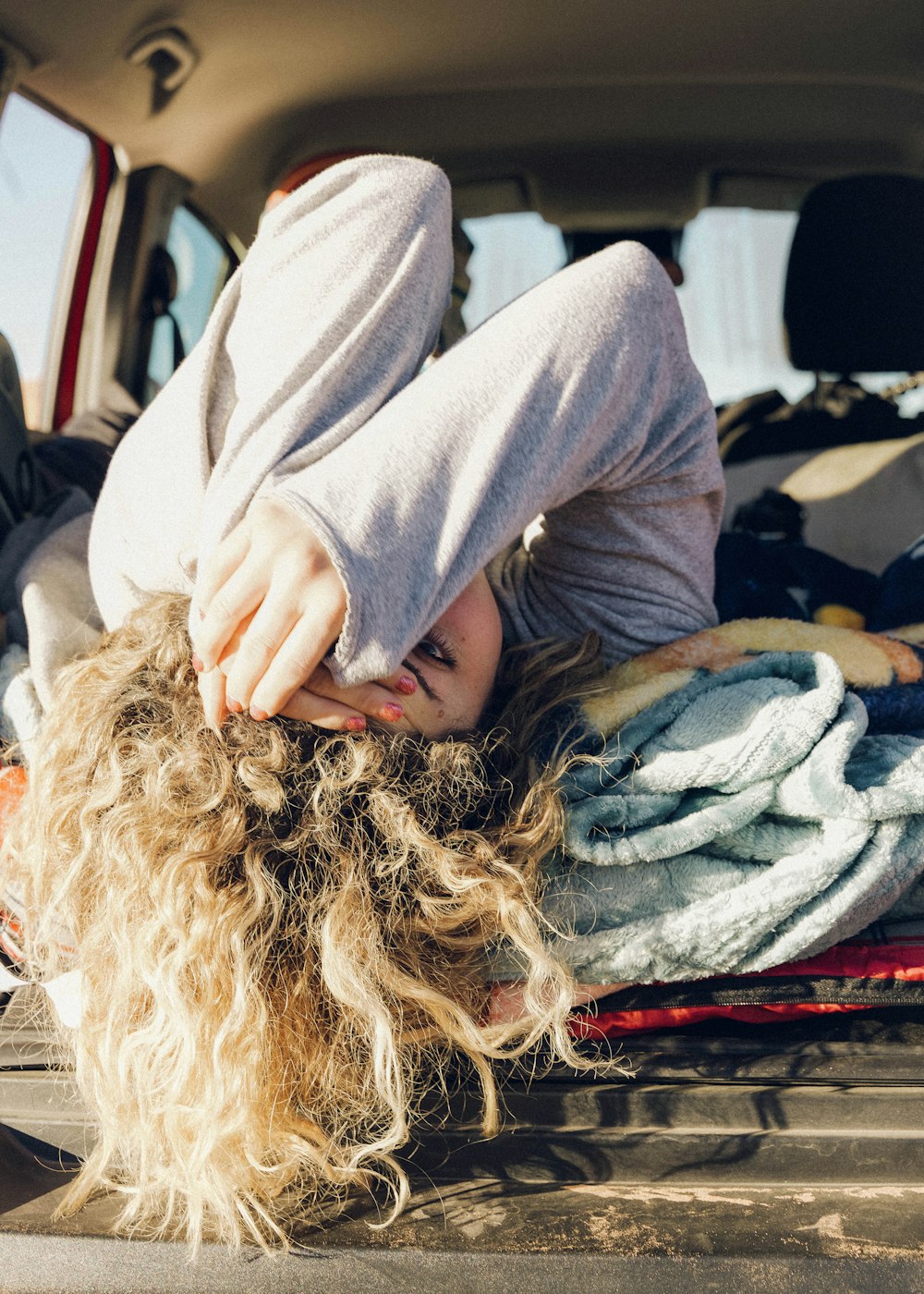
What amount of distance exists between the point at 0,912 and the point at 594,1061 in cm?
59

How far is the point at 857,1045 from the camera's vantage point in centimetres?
83

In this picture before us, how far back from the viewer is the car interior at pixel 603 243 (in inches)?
31.6

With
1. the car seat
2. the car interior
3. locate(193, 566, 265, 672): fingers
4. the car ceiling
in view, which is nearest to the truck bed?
the car interior

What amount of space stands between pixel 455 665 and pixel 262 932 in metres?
0.28

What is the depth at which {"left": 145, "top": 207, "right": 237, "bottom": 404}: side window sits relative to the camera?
1868 millimetres

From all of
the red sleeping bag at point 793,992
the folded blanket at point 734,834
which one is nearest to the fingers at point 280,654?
the folded blanket at point 734,834

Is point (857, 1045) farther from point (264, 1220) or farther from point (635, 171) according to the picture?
point (635, 171)

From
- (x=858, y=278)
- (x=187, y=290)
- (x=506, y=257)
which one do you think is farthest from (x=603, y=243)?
(x=187, y=290)

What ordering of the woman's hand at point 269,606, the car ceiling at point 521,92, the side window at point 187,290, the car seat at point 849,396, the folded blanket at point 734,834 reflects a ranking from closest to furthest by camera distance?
1. the woman's hand at point 269,606
2. the folded blanket at point 734,834
3. the car ceiling at point 521,92
4. the car seat at point 849,396
5. the side window at point 187,290

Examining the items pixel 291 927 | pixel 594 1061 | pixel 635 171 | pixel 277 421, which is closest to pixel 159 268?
pixel 635 171

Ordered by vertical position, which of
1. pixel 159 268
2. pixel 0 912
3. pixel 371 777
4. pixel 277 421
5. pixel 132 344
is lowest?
pixel 0 912

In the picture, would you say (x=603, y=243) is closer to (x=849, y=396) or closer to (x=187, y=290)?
(x=849, y=396)

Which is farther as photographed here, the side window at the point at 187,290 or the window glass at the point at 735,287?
the side window at the point at 187,290

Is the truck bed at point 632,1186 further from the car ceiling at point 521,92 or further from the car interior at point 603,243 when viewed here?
the car ceiling at point 521,92
